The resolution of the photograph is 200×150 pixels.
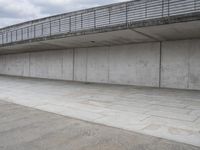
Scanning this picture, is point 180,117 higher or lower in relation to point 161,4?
lower

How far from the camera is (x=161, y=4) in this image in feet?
35.2

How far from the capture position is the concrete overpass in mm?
10320

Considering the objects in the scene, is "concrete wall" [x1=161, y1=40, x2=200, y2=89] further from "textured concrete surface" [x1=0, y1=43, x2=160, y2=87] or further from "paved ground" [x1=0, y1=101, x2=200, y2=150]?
"paved ground" [x1=0, y1=101, x2=200, y2=150]

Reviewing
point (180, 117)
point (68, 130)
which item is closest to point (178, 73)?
point (180, 117)

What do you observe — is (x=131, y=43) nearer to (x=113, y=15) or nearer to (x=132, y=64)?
Answer: (x=132, y=64)

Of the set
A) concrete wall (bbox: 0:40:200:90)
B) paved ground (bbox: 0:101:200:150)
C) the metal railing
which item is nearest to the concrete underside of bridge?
concrete wall (bbox: 0:40:200:90)

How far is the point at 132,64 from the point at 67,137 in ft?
32.1

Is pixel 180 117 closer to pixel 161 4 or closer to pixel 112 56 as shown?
pixel 161 4

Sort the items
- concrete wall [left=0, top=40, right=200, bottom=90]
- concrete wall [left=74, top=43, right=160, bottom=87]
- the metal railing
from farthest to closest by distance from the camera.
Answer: concrete wall [left=74, top=43, right=160, bottom=87], concrete wall [left=0, top=40, right=200, bottom=90], the metal railing

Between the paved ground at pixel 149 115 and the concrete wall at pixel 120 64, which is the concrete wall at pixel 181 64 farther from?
the paved ground at pixel 149 115

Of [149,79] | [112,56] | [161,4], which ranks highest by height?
[161,4]

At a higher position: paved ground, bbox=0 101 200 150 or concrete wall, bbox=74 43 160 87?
concrete wall, bbox=74 43 160 87

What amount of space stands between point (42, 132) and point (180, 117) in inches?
150

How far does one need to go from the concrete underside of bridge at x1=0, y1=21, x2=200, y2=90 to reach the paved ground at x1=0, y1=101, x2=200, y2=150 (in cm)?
630
